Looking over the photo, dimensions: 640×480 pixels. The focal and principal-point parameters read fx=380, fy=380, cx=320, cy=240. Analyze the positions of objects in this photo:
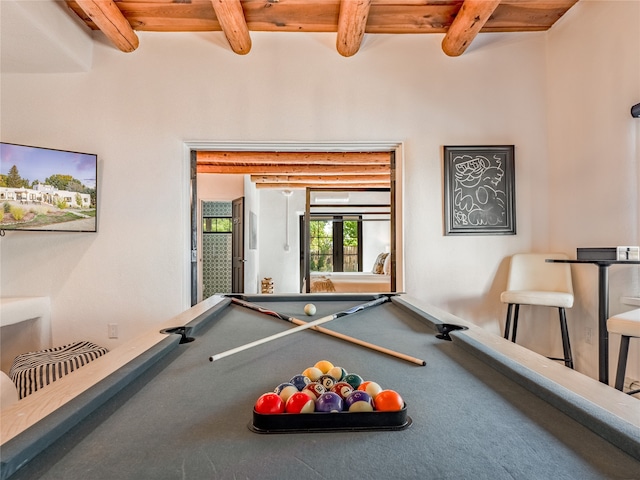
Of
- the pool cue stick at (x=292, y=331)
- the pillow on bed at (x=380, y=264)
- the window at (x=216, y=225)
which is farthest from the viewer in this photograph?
the window at (x=216, y=225)

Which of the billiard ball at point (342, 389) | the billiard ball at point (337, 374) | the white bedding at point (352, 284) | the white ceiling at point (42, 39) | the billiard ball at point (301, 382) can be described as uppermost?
the white ceiling at point (42, 39)

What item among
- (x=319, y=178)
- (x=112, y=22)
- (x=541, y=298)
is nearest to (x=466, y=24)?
(x=541, y=298)

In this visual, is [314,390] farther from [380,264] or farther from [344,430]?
[380,264]

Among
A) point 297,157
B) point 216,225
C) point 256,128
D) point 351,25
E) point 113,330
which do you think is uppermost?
point 351,25

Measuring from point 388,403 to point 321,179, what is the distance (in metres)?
5.83

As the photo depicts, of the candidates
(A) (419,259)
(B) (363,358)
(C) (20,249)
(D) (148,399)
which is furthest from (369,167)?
(D) (148,399)

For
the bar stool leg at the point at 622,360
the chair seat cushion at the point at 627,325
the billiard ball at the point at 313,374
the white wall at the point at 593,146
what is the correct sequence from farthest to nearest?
the white wall at the point at 593,146 → the bar stool leg at the point at 622,360 → the chair seat cushion at the point at 627,325 → the billiard ball at the point at 313,374

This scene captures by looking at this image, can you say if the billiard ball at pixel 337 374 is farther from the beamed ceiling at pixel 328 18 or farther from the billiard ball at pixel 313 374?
the beamed ceiling at pixel 328 18

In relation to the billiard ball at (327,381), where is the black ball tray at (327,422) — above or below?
below

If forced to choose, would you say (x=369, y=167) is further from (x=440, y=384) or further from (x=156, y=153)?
(x=440, y=384)

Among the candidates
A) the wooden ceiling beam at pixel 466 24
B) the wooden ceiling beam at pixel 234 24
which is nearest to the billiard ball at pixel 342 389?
the wooden ceiling beam at pixel 234 24

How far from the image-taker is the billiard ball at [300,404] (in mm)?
712

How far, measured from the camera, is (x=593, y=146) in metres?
2.67

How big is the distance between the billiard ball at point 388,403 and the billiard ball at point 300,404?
0.42 ft
